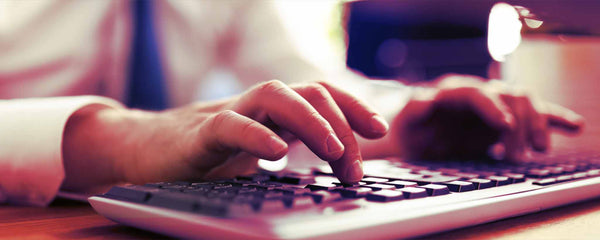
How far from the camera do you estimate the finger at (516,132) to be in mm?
677

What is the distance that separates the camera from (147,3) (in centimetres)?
109

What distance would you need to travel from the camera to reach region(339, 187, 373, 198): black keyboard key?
1.07 feet

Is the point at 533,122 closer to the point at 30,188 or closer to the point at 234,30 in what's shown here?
the point at 30,188

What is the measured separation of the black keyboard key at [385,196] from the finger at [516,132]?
0.40 meters

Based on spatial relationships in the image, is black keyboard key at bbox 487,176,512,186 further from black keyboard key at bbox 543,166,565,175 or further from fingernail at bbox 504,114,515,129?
fingernail at bbox 504,114,515,129

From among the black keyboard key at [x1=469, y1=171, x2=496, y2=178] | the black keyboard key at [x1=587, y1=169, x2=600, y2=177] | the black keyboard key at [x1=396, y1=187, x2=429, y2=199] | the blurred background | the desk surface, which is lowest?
the desk surface

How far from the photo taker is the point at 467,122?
2.60 ft

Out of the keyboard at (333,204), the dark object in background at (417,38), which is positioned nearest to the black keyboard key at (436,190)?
the keyboard at (333,204)

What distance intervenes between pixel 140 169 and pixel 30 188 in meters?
0.10

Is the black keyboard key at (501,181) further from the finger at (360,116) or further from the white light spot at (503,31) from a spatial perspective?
the white light spot at (503,31)

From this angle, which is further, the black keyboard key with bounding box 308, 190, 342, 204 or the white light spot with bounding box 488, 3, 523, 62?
the white light spot with bounding box 488, 3, 523, 62

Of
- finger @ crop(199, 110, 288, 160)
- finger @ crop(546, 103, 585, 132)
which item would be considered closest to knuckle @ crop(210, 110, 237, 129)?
finger @ crop(199, 110, 288, 160)

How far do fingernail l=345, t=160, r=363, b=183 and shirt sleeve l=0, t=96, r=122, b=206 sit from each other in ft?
0.92

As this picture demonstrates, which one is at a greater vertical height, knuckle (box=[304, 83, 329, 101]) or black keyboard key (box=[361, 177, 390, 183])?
knuckle (box=[304, 83, 329, 101])
